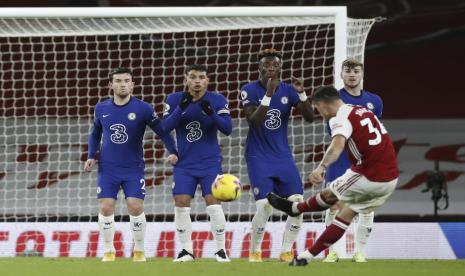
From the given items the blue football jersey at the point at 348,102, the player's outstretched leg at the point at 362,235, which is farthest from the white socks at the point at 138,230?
the player's outstretched leg at the point at 362,235

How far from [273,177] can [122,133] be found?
4.53 ft

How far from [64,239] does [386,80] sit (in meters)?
5.93

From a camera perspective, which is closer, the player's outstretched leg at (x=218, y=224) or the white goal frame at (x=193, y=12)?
the player's outstretched leg at (x=218, y=224)

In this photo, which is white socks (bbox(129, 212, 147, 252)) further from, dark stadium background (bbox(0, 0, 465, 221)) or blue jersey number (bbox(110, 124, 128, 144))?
dark stadium background (bbox(0, 0, 465, 221))

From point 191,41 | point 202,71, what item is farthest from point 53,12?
point 191,41

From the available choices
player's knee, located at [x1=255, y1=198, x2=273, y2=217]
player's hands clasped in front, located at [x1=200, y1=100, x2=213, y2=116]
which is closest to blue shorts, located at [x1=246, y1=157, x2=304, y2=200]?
player's knee, located at [x1=255, y1=198, x2=273, y2=217]

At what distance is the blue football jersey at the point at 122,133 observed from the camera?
31.9ft

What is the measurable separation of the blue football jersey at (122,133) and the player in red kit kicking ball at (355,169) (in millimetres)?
2049

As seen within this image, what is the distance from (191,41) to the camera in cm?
1525

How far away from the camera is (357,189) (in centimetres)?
814

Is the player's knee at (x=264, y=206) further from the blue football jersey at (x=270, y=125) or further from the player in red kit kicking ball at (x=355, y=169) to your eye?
the player in red kit kicking ball at (x=355, y=169)

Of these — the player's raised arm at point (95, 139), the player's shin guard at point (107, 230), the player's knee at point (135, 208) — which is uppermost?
the player's raised arm at point (95, 139)

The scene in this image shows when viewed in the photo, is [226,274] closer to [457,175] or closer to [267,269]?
[267,269]

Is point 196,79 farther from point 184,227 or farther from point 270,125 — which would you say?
point 184,227
